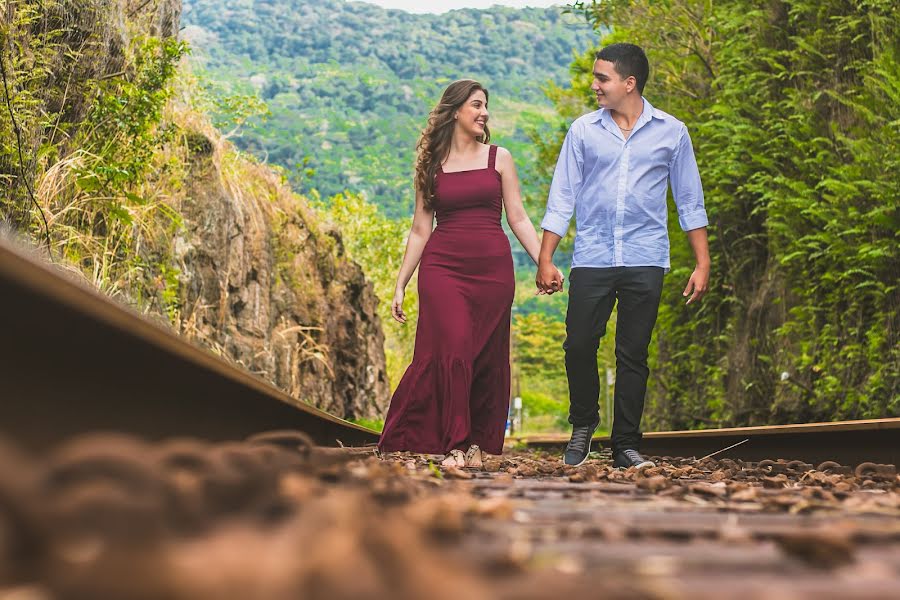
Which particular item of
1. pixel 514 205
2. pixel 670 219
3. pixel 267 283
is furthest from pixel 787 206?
pixel 267 283

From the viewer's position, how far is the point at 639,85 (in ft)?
20.5

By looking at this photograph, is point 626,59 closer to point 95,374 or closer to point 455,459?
point 455,459

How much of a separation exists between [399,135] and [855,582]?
10397 cm

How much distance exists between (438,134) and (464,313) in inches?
43.8

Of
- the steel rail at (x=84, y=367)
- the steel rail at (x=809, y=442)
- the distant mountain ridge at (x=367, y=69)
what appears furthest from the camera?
the distant mountain ridge at (x=367, y=69)

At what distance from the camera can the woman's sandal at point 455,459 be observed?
5508mm

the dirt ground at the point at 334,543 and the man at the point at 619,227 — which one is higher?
the man at the point at 619,227

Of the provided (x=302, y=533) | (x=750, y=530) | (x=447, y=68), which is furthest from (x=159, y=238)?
(x=447, y=68)

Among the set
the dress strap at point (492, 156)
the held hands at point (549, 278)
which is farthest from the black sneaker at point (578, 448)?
the dress strap at point (492, 156)

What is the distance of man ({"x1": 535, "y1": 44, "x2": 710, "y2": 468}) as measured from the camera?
602cm

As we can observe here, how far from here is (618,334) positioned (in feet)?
19.9

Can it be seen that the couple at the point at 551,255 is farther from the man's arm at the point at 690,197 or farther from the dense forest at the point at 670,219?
the dense forest at the point at 670,219

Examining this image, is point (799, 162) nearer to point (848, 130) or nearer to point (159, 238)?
point (848, 130)

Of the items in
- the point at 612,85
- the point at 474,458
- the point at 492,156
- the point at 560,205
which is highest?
the point at 612,85
